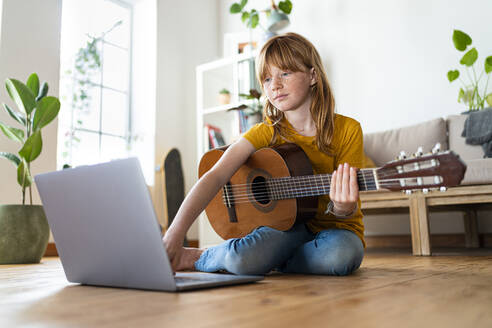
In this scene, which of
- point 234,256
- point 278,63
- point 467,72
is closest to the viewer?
point 234,256

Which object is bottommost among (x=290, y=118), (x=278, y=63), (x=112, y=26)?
(x=290, y=118)

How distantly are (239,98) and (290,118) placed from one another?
2227 millimetres

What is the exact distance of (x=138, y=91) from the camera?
3.66 metres

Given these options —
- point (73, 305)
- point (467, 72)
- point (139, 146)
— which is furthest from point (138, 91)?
point (73, 305)

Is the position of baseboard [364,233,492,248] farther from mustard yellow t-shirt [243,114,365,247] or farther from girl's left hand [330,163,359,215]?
girl's left hand [330,163,359,215]

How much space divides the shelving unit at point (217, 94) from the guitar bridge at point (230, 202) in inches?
77.1

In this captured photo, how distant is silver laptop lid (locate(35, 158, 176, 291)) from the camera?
79cm

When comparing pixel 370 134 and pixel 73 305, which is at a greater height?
pixel 370 134

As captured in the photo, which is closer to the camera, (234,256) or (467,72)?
(234,256)

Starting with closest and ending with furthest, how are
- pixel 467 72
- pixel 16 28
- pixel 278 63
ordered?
pixel 278 63 → pixel 16 28 → pixel 467 72

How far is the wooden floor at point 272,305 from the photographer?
59 cm

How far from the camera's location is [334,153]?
1.31 m

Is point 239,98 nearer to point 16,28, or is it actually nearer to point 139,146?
point 139,146

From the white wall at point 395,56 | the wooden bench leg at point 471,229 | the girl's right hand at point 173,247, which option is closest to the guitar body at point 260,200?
the girl's right hand at point 173,247
